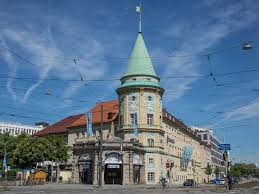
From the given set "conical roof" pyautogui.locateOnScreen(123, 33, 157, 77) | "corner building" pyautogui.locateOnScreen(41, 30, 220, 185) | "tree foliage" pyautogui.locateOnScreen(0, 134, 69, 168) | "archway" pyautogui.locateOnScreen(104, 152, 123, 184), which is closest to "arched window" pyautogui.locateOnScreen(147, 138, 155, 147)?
"corner building" pyautogui.locateOnScreen(41, 30, 220, 185)

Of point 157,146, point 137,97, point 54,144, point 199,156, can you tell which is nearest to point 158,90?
point 137,97

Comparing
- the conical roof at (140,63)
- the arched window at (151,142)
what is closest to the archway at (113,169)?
the arched window at (151,142)

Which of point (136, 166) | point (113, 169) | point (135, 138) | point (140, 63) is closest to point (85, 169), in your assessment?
point (113, 169)

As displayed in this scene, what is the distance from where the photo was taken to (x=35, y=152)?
71438 mm

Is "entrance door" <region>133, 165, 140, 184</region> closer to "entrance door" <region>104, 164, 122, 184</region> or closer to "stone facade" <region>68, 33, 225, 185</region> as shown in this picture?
"stone facade" <region>68, 33, 225, 185</region>

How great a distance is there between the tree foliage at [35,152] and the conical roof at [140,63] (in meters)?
19.0

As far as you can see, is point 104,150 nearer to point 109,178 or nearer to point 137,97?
point 109,178

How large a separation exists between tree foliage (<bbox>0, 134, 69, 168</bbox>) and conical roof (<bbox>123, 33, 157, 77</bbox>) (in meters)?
19.0

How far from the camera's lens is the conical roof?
68.7 metres

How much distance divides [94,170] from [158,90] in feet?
61.5

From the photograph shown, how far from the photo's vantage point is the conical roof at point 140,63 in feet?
225

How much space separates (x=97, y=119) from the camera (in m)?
79.3

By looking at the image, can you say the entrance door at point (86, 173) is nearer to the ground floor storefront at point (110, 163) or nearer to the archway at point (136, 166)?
the ground floor storefront at point (110, 163)

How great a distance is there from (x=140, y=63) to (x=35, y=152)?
2462 centimetres
